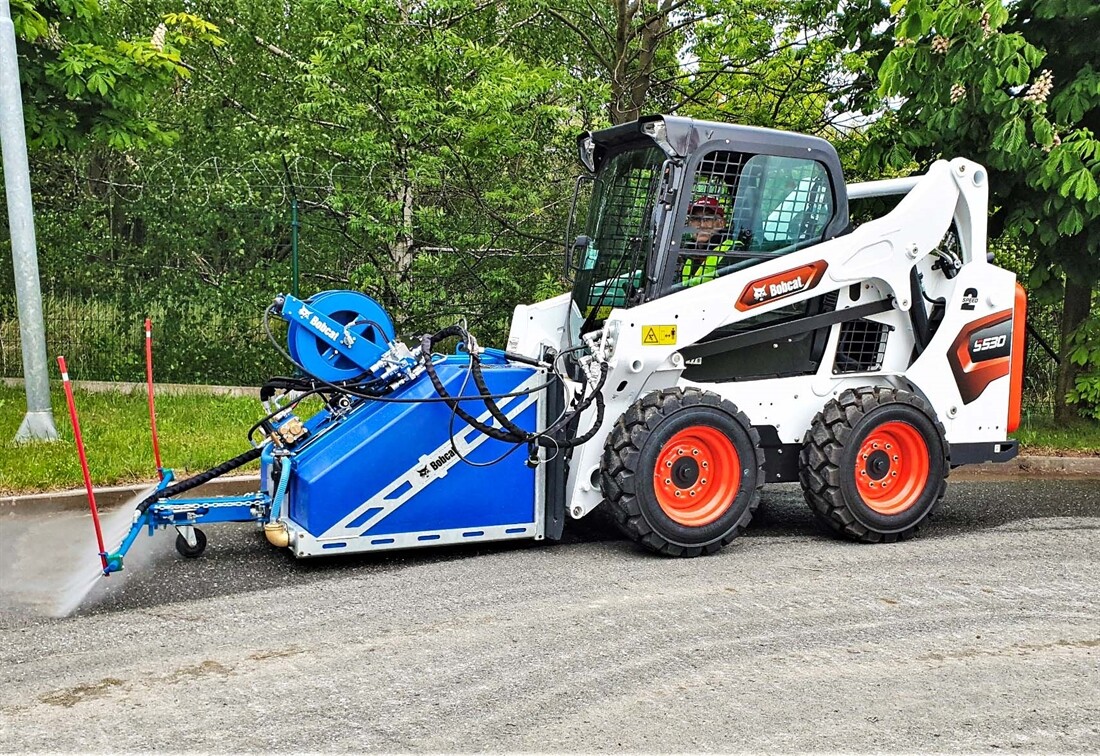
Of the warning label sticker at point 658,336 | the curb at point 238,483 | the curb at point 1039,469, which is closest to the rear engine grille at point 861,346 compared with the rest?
the warning label sticker at point 658,336

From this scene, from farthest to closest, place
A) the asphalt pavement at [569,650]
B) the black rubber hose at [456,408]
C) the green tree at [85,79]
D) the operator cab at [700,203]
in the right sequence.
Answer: the green tree at [85,79], the operator cab at [700,203], the black rubber hose at [456,408], the asphalt pavement at [569,650]

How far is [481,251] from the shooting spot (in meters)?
11.3

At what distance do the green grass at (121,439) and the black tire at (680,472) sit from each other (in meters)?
3.57

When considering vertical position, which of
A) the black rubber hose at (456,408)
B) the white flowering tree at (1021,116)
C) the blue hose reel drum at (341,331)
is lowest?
the black rubber hose at (456,408)

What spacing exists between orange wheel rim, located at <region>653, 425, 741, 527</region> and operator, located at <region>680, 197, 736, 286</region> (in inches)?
36.2

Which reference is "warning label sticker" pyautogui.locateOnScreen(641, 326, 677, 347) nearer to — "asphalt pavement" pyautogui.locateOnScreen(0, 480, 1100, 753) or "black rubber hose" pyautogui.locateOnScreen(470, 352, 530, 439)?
"black rubber hose" pyautogui.locateOnScreen(470, 352, 530, 439)

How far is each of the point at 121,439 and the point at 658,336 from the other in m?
4.85

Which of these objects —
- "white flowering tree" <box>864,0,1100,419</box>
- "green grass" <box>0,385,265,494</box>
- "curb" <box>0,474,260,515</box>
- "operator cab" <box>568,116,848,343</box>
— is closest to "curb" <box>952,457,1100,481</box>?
"white flowering tree" <box>864,0,1100,419</box>

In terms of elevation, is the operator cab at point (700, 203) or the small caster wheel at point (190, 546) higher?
the operator cab at point (700, 203)

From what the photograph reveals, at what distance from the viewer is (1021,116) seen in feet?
28.5

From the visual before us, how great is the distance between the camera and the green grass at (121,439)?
732cm

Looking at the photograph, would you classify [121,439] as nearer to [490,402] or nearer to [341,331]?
[341,331]

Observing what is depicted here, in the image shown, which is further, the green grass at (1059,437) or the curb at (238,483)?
the green grass at (1059,437)

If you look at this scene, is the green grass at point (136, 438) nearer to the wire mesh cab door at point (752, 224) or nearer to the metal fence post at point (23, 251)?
the metal fence post at point (23, 251)
